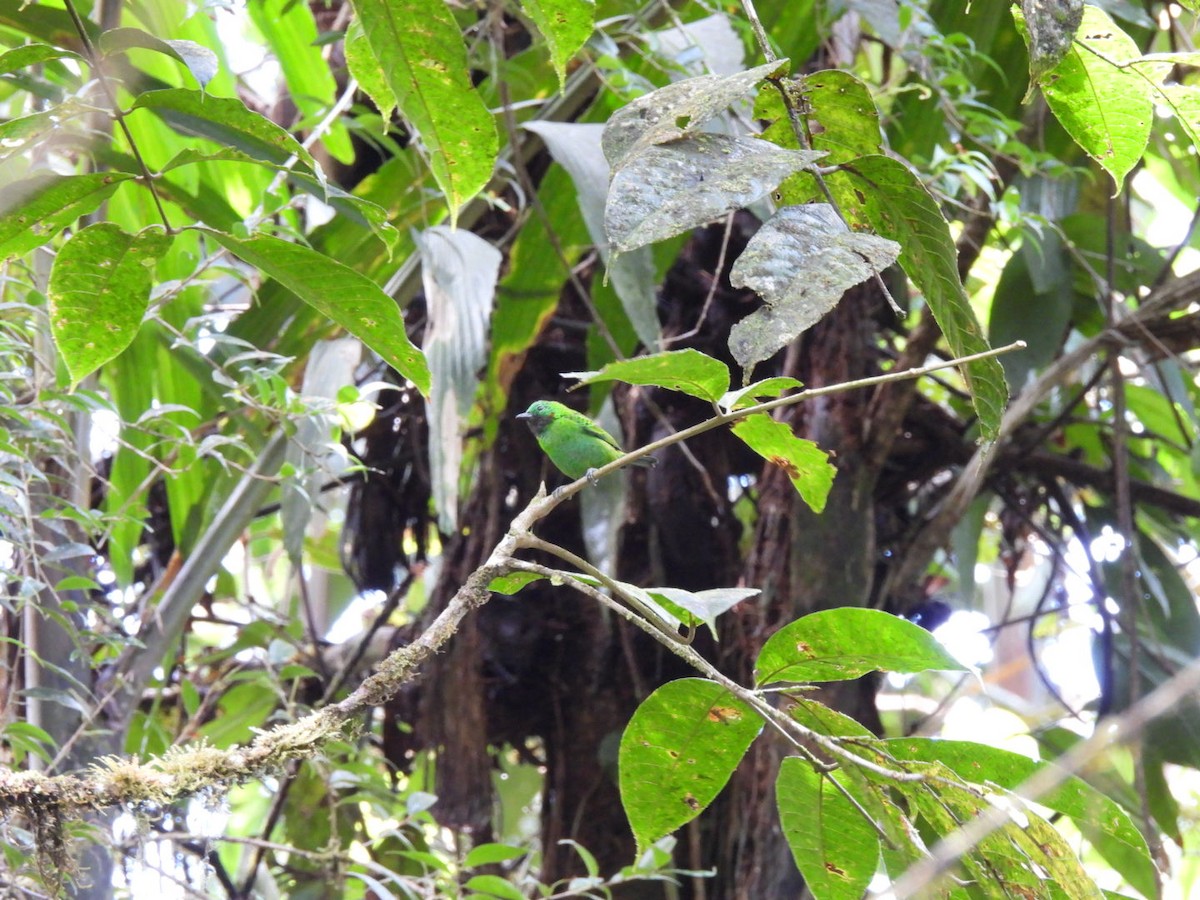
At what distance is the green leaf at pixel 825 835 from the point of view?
1.36 metres

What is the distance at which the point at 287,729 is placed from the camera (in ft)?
4.29

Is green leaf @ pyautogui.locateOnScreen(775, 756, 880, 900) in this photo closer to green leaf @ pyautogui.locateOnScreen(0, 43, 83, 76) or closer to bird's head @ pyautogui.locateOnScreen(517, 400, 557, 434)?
green leaf @ pyautogui.locateOnScreen(0, 43, 83, 76)

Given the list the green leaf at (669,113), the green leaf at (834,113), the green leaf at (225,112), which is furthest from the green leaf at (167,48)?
the green leaf at (834,113)

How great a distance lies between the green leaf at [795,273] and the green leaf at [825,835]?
0.55m

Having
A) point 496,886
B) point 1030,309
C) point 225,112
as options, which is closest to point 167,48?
point 225,112

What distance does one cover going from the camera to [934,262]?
1.26 m

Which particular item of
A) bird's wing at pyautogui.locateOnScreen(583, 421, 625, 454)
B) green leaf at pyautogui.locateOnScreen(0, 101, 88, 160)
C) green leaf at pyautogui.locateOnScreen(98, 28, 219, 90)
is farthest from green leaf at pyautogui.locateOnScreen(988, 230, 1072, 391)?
green leaf at pyautogui.locateOnScreen(0, 101, 88, 160)

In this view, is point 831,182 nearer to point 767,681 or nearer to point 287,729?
point 767,681

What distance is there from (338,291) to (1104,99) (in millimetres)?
946

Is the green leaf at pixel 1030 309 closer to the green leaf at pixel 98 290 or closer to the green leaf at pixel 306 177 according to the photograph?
the green leaf at pixel 306 177

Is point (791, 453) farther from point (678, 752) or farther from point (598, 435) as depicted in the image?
point (598, 435)

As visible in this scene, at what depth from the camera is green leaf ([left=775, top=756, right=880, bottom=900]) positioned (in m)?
1.36

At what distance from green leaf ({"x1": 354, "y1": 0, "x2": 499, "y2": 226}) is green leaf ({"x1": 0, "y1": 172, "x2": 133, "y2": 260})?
0.36 metres

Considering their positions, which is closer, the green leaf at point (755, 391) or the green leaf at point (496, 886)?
the green leaf at point (755, 391)
